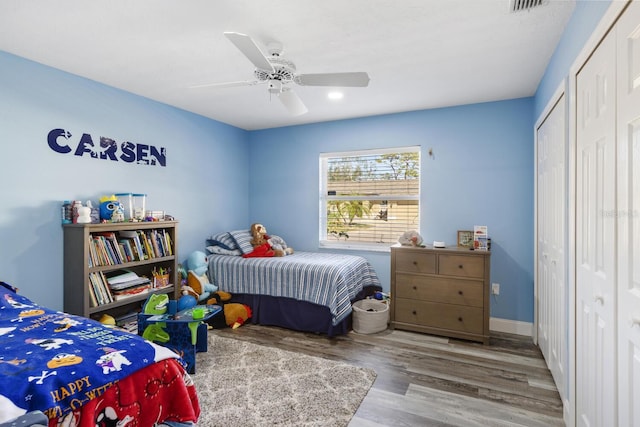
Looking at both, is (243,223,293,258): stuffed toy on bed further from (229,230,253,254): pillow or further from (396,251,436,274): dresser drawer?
(396,251,436,274): dresser drawer

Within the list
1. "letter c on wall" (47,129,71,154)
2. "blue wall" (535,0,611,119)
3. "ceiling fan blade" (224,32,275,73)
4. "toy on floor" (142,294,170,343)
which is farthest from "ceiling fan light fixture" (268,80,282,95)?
"toy on floor" (142,294,170,343)

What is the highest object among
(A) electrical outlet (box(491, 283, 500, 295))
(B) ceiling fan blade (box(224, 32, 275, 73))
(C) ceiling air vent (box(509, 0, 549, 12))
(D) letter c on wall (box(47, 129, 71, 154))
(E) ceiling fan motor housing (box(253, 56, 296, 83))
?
(C) ceiling air vent (box(509, 0, 549, 12))

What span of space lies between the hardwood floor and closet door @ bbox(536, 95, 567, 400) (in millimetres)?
174

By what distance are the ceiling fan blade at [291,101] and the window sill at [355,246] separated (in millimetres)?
2007

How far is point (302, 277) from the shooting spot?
11.4ft

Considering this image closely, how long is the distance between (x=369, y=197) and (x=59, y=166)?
3092 mm

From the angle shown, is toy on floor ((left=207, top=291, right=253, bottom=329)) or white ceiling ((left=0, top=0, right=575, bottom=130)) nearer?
white ceiling ((left=0, top=0, right=575, bottom=130))

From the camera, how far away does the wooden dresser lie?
319cm

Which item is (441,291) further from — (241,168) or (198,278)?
(241,168)

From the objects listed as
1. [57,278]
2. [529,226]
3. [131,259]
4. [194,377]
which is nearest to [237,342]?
[194,377]

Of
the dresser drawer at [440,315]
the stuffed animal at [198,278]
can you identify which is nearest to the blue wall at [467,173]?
the dresser drawer at [440,315]

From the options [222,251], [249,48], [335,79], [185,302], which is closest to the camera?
[249,48]

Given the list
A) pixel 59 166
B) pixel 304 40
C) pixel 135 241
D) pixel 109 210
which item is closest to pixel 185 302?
pixel 135 241

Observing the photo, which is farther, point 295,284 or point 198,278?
point 198,278
